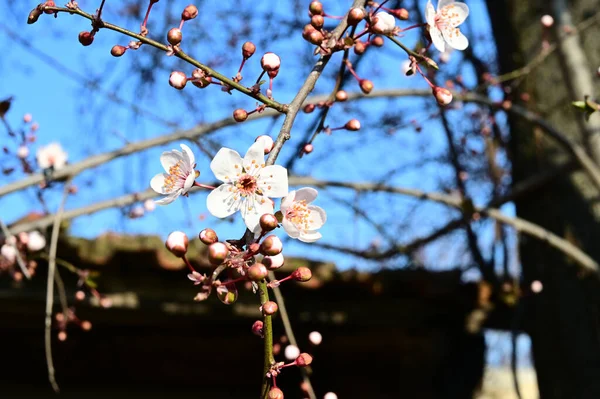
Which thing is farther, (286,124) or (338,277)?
(338,277)

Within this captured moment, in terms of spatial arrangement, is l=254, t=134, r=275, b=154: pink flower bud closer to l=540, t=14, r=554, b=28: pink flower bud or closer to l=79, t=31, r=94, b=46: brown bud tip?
l=79, t=31, r=94, b=46: brown bud tip

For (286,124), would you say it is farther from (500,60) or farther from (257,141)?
(500,60)

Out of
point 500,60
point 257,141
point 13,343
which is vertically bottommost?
point 257,141

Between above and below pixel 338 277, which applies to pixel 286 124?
below

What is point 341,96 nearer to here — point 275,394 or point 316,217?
point 316,217

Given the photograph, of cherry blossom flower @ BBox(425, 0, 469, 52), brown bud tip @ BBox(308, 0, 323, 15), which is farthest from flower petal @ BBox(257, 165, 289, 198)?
cherry blossom flower @ BBox(425, 0, 469, 52)

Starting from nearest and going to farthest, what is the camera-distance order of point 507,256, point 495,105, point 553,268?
point 495,105
point 553,268
point 507,256

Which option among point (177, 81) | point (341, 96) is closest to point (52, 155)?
point (341, 96)

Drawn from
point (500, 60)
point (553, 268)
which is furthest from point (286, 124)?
point (500, 60)
